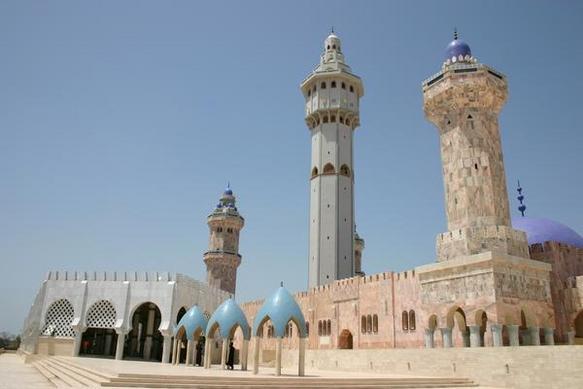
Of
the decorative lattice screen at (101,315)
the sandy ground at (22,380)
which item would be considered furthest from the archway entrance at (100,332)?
the sandy ground at (22,380)

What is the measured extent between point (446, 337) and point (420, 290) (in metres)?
2.96

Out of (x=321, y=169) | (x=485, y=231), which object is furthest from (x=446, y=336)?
(x=321, y=169)

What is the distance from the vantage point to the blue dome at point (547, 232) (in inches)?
1056

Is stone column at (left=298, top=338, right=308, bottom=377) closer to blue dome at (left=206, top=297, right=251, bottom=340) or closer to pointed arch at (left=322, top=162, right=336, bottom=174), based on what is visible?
blue dome at (left=206, top=297, right=251, bottom=340)

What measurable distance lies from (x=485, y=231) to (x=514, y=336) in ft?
16.5

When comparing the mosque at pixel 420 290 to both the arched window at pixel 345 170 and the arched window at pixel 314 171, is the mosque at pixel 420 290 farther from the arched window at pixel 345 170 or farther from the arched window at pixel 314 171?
the arched window at pixel 314 171

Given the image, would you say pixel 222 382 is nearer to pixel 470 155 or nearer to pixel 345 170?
pixel 470 155

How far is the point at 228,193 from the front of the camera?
59.9 m

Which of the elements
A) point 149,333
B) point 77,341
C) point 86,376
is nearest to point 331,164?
point 149,333

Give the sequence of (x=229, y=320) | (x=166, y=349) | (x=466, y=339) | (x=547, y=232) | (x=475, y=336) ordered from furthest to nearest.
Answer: (x=166, y=349), (x=547, y=232), (x=466, y=339), (x=475, y=336), (x=229, y=320)

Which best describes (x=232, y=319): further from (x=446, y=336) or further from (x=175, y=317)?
(x=175, y=317)

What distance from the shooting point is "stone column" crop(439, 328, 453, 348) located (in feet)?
71.3

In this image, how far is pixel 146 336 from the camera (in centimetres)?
3669

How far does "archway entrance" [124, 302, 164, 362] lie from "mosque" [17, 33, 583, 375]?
0.39 ft
